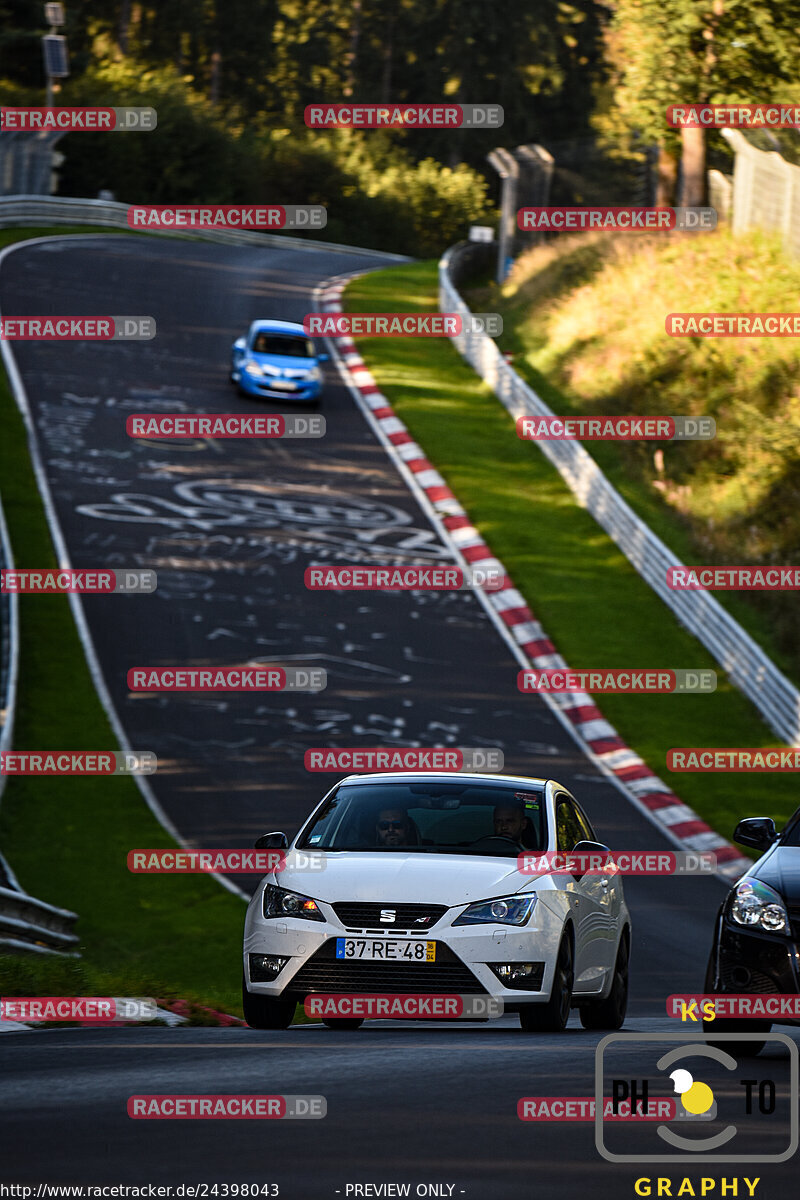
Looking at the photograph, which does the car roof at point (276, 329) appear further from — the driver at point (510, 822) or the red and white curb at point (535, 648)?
the driver at point (510, 822)

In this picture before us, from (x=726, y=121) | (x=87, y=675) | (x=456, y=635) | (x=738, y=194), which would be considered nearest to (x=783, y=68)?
(x=726, y=121)

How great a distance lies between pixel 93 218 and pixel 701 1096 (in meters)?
50.0

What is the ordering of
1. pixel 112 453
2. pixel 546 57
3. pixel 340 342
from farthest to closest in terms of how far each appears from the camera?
pixel 546 57 → pixel 340 342 → pixel 112 453

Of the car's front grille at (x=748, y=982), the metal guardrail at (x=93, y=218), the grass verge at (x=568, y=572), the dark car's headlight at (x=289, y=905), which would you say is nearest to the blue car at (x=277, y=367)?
the grass verge at (x=568, y=572)

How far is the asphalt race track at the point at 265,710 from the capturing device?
228 inches

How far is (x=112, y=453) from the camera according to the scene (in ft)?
95.6

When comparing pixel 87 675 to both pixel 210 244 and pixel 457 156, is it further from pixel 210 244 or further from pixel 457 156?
pixel 457 156

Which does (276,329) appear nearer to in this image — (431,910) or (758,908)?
(431,910)

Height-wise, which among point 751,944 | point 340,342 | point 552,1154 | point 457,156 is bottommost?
point 457,156

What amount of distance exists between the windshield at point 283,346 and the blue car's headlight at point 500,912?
25225 mm

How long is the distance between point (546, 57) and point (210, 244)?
4608 centimetres

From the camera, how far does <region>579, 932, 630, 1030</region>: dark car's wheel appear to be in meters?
9.41

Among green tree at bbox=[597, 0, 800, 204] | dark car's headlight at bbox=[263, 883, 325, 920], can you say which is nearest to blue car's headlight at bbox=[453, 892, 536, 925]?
dark car's headlight at bbox=[263, 883, 325, 920]

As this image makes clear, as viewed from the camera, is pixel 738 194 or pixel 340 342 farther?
pixel 340 342
